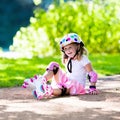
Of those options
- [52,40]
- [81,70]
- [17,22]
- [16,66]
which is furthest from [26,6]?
[81,70]

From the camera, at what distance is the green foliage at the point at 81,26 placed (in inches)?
725

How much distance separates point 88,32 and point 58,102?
39.1 feet

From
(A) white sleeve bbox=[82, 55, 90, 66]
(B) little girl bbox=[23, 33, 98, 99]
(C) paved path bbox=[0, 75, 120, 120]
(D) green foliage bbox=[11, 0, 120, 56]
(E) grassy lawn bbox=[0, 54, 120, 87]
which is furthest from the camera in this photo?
(D) green foliage bbox=[11, 0, 120, 56]

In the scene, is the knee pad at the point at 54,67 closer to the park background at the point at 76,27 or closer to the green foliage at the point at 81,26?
the park background at the point at 76,27

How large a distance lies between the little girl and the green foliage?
10470 millimetres

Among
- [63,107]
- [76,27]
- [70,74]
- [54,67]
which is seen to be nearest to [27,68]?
[70,74]

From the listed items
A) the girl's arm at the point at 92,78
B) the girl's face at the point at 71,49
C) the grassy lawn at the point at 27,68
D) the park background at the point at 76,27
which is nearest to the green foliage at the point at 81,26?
the park background at the point at 76,27

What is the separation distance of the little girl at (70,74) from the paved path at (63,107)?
223mm

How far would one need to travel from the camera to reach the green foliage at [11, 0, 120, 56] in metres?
18.4

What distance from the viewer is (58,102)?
6.78m

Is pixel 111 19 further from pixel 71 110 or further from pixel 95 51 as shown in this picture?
pixel 71 110

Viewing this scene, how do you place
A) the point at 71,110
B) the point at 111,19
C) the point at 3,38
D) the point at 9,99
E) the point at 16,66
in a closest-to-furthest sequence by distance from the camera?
1. the point at 71,110
2. the point at 9,99
3. the point at 16,66
4. the point at 111,19
5. the point at 3,38

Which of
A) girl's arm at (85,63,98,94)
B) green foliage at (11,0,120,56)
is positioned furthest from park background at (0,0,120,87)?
girl's arm at (85,63,98,94)

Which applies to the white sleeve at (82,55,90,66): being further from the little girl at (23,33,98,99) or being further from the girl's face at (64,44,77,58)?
the girl's face at (64,44,77,58)
